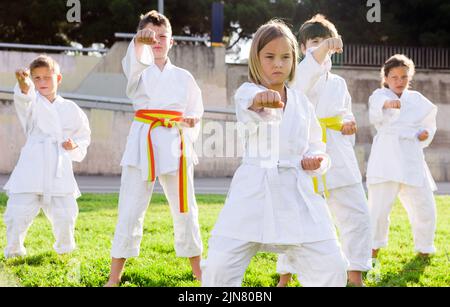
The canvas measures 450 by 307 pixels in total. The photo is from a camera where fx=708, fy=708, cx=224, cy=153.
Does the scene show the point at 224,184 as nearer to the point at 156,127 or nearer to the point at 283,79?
the point at 156,127

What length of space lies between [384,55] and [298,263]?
15.8m

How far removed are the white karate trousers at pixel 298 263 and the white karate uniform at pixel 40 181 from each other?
268 centimetres

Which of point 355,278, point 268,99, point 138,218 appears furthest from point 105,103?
point 268,99

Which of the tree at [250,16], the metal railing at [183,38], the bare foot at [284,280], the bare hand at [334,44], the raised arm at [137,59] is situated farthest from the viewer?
the tree at [250,16]

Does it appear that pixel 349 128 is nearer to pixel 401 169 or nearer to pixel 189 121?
pixel 189 121

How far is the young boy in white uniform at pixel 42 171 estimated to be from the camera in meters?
5.88

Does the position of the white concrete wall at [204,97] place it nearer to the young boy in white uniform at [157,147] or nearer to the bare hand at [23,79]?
the bare hand at [23,79]

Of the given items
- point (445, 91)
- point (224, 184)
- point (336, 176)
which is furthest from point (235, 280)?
point (445, 91)

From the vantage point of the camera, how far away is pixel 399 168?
6066 millimetres

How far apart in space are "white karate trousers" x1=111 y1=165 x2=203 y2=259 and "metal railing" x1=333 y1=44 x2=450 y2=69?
13.7 m

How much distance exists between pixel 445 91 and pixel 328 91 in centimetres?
1457

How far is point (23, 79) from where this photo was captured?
5.71 m

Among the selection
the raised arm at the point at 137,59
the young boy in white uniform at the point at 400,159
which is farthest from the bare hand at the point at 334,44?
the young boy in white uniform at the point at 400,159

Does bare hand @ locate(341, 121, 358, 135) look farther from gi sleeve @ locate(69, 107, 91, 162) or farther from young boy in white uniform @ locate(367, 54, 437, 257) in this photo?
gi sleeve @ locate(69, 107, 91, 162)
